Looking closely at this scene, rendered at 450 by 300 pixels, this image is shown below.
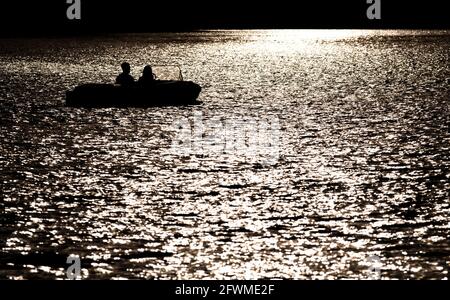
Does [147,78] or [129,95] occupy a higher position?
[147,78]

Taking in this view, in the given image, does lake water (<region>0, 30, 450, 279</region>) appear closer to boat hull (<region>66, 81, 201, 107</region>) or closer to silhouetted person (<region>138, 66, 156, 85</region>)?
boat hull (<region>66, 81, 201, 107</region>)

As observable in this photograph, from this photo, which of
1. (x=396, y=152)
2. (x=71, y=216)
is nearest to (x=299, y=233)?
(x=71, y=216)

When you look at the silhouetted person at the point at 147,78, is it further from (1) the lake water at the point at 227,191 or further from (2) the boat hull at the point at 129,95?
(1) the lake water at the point at 227,191

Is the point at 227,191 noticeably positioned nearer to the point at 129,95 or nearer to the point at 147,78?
the point at 147,78

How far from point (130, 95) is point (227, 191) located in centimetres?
2624

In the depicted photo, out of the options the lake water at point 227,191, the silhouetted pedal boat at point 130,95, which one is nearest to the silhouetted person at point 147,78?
the silhouetted pedal boat at point 130,95

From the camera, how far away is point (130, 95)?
60.4m

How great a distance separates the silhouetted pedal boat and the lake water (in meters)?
0.74

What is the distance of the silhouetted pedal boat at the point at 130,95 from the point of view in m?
60.4

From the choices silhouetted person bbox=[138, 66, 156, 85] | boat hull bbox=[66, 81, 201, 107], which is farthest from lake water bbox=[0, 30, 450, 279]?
silhouetted person bbox=[138, 66, 156, 85]

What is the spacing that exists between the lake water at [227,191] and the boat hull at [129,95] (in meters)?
0.74

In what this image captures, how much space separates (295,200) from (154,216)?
5169 mm

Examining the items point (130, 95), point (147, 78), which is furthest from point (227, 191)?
point (130, 95)

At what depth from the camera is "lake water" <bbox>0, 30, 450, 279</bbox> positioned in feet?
85.4
